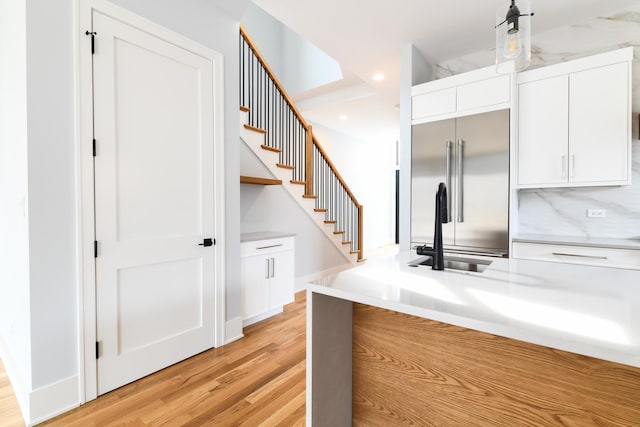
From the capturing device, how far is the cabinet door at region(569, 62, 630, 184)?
2414 millimetres

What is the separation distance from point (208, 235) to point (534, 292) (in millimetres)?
2220

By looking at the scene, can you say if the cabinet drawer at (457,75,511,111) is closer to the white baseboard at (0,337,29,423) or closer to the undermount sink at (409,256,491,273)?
the undermount sink at (409,256,491,273)

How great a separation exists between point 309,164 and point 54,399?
3540 millimetres

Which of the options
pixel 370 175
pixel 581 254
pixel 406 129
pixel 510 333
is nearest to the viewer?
pixel 510 333

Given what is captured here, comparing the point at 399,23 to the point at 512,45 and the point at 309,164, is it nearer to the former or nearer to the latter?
the point at 512,45

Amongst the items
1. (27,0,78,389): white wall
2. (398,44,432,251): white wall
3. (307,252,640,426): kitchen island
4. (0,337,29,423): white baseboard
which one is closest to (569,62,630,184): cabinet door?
(398,44,432,251): white wall

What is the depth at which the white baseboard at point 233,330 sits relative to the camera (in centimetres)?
263

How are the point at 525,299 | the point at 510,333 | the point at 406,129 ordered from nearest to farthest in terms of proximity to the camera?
the point at 510,333, the point at 525,299, the point at 406,129

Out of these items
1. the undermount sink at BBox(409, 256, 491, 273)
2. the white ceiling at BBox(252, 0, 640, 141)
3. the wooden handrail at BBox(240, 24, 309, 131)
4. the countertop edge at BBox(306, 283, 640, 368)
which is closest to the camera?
the countertop edge at BBox(306, 283, 640, 368)

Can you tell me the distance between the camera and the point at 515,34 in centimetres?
137

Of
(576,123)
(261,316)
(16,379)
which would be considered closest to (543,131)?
(576,123)

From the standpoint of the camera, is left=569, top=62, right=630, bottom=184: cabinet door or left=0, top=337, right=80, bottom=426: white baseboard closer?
left=0, top=337, right=80, bottom=426: white baseboard

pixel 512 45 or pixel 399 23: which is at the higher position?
pixel 399 23

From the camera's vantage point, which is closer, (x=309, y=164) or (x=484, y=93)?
(x=484, y=93)
